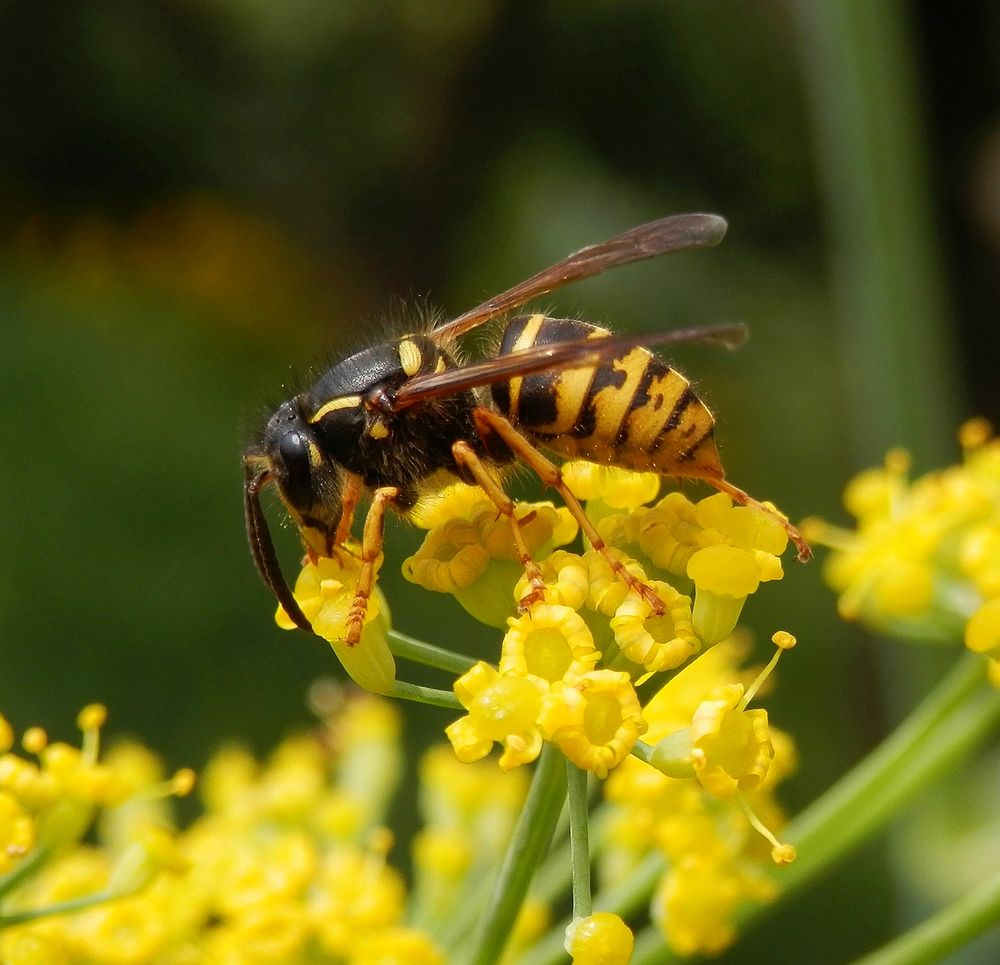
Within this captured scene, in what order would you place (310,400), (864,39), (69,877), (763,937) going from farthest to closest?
(763,937) < (864,39) < (69,877) < (310,400)

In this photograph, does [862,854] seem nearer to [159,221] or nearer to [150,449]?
[150,449]

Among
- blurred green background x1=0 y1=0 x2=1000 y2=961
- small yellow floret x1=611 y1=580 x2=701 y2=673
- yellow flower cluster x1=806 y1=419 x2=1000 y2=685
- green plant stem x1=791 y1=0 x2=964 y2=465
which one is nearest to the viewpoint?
small yellow floret x1=611 y1=580 x2=701 y2=673

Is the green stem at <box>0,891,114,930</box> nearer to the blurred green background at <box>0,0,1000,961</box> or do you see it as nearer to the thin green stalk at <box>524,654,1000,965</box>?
the thin green stalk at <box>524,654,1000,965</box>

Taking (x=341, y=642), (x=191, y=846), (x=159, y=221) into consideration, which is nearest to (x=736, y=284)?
(x=159, y=221)

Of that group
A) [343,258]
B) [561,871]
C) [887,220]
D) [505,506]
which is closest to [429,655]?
[505,506]

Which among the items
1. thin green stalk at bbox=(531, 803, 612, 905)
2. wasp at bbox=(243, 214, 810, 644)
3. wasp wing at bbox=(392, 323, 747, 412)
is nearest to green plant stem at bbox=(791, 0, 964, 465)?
thin green stalk at bbox=(531, 803, 612, 905)

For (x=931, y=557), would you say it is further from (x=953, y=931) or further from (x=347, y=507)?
(x=347, y=507)

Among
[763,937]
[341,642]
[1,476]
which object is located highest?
[341,642]
